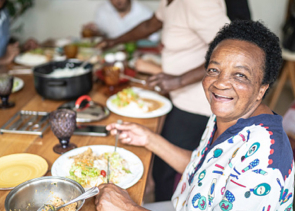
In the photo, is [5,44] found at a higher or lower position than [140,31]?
lower

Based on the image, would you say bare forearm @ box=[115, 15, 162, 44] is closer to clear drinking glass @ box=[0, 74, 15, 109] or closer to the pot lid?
the pot lid

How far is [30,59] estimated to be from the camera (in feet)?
8.66

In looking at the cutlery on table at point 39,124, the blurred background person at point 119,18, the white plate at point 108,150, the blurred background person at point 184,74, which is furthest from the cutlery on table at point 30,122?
the blurred background person at point 119,18

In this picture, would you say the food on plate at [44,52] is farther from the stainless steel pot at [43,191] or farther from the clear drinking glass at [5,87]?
the stainless steel pot at [43,191]

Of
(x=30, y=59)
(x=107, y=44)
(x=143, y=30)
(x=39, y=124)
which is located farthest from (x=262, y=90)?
(x=30, y=59)

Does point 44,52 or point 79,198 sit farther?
Answer: point 44,52

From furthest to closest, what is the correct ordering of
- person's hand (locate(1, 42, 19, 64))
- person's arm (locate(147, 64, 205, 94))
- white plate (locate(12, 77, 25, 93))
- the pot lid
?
person's hand (locate(1, 42, 19, 64)), white plate (locate(12, 77, 25, 93)), person's arm (locate(147, 64, 205, 94)), the pot lid

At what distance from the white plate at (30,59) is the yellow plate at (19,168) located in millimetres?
1446

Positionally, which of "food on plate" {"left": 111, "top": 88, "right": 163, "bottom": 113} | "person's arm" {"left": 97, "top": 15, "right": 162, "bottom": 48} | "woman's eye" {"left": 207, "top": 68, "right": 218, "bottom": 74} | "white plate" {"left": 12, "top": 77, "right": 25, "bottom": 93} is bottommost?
"white plate" {"left": 12, "top": 77, "right": 25, "bottom": 93}

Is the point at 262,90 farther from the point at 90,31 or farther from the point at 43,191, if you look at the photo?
the point at 90,31

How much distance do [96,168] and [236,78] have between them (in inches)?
25.4

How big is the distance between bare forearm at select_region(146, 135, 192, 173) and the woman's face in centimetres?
43

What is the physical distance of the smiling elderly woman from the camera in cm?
100

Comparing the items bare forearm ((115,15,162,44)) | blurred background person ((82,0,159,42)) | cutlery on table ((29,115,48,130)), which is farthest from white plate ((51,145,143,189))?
blurred background person ((82,0,159,42))
